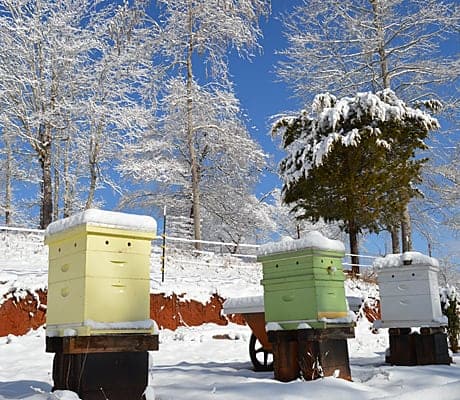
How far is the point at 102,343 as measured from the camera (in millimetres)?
4336

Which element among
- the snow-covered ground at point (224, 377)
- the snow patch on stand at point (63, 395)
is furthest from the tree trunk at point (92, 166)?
the snow patch on stand at point (63, 395)

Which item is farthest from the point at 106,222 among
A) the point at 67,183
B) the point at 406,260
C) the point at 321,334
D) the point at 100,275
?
the point at 67,183

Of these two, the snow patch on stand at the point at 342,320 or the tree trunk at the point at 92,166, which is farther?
the tree trunk at the point at 92,166

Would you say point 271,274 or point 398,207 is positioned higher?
point 398,207

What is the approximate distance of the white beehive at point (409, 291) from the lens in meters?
7.38

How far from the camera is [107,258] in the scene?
4496 millimetres

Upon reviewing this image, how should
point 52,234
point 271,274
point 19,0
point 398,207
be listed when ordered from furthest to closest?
point 19,0 < point 398,207 < point 271,274 < point 52,234

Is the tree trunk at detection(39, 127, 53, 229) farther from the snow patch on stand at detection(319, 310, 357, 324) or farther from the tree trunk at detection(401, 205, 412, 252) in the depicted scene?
the snow patch on stand at detection(319, 310, 357, 324)

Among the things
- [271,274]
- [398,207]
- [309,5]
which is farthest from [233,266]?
[309,5]

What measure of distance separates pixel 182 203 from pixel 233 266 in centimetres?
936

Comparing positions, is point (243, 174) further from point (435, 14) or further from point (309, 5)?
point (435, 14)

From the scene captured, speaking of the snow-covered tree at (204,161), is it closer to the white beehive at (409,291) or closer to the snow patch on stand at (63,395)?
the white beehive at (409,291)

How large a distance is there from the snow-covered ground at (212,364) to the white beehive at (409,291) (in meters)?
0.71

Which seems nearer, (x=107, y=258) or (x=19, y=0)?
(x=107, y=258)
